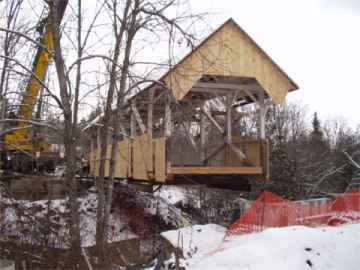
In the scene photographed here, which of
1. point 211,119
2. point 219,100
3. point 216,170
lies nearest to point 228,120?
point 211,119

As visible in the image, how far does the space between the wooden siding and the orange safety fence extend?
10.0ft

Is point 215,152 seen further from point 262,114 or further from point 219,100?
point 262,114

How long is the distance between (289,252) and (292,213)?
4054 millimetres

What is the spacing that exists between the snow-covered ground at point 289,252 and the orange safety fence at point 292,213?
4.11ft

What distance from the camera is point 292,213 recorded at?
11.0m

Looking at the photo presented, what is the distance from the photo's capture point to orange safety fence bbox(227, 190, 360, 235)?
10070mm

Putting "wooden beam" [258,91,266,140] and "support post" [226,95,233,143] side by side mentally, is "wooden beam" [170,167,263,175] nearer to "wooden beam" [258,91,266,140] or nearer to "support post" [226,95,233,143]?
"wooden beam" [258,91,266,140]

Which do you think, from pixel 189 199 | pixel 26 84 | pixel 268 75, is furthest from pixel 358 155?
pixel 26 84

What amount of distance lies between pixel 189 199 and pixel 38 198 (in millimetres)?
7272

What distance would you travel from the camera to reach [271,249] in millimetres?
7262

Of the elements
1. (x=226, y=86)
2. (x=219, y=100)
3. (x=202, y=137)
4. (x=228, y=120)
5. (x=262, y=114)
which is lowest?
(x=202, y=137)

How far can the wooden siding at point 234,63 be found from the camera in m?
9.79

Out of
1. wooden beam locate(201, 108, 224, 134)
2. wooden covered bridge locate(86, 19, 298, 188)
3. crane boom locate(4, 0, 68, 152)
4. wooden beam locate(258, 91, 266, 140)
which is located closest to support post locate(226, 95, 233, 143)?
wooden covered bridge locate(86, 19, 298, 188)

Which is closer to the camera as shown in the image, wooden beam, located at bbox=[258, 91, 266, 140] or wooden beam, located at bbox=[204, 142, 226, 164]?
wooden beam, located at bbox=[258, 91, 266, 140]
